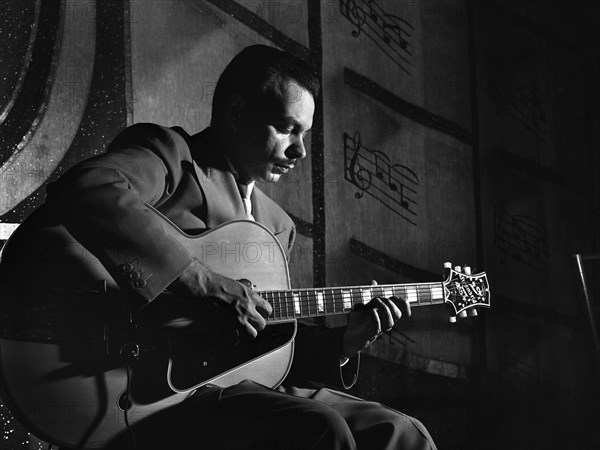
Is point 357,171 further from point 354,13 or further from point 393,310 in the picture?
point 393,310

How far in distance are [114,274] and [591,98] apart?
2.16m

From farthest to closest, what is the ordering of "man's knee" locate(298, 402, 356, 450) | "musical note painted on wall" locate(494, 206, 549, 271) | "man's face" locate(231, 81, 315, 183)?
1. "musical note painted on wall" locate(494, 206, 549, 271)
2. "man's face" locate(231, 81, 315, 183)
3. "man's knee" locate(298, 402, 356, 450)

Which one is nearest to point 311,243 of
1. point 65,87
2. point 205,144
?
point 205,144

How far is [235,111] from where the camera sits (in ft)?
5.19

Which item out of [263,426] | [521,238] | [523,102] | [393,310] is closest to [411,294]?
[393,310]

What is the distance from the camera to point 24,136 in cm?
162

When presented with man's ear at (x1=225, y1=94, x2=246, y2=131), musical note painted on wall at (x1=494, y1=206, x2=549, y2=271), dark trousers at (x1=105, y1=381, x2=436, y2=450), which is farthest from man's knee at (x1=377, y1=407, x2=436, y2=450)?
musical note painted on wall at (x1=494, y1=206, x2=549, y2=271)

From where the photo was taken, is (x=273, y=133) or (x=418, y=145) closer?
(x=273, y=133)

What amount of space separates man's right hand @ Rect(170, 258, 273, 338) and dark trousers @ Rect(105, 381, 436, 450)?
5.6 inches

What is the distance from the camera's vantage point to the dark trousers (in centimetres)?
121

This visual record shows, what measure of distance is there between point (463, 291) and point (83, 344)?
1004mm

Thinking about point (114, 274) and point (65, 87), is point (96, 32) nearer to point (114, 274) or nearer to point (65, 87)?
point (65, 87)

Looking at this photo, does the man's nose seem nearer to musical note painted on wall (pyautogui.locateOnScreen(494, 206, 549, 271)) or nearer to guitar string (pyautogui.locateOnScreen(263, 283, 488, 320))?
guitar string (pyautogui.locateOnScreen(263, 283, 488, 320))

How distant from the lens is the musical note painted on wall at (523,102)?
253 cm
